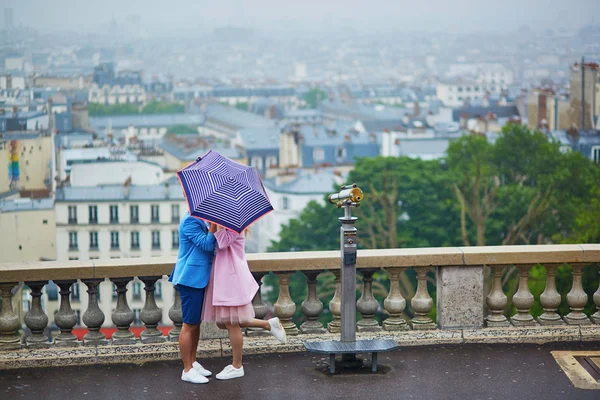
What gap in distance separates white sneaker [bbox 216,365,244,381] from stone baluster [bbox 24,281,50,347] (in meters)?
1.63

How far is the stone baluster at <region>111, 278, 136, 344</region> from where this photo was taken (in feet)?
32.4

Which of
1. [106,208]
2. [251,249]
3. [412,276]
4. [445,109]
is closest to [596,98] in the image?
[251,249]

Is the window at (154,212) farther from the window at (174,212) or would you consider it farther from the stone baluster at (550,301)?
the stone baluster at (550,301)

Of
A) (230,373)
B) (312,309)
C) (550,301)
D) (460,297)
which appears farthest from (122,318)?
(550,301)

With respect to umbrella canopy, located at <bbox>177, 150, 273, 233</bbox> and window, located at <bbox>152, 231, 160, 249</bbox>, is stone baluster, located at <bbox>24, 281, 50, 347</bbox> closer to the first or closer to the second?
umbrella canopy, located at <bbox>177, 150, 273, 233</bbox>

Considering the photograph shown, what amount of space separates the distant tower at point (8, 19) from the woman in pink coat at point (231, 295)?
166 m

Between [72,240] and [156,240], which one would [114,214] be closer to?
[156,240]

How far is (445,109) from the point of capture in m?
182

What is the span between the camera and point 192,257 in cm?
897

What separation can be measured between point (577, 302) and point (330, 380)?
8.76 feet

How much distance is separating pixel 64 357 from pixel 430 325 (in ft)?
10.4

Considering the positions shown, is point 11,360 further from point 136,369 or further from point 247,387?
point 247,387

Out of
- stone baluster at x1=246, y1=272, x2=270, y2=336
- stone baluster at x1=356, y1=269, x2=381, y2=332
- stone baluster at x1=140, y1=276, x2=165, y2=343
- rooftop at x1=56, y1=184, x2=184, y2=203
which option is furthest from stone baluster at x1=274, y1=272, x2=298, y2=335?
rooftop at x1=56, y1=184, x2=184, y2=203

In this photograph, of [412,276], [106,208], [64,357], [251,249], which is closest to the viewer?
[64,357]
